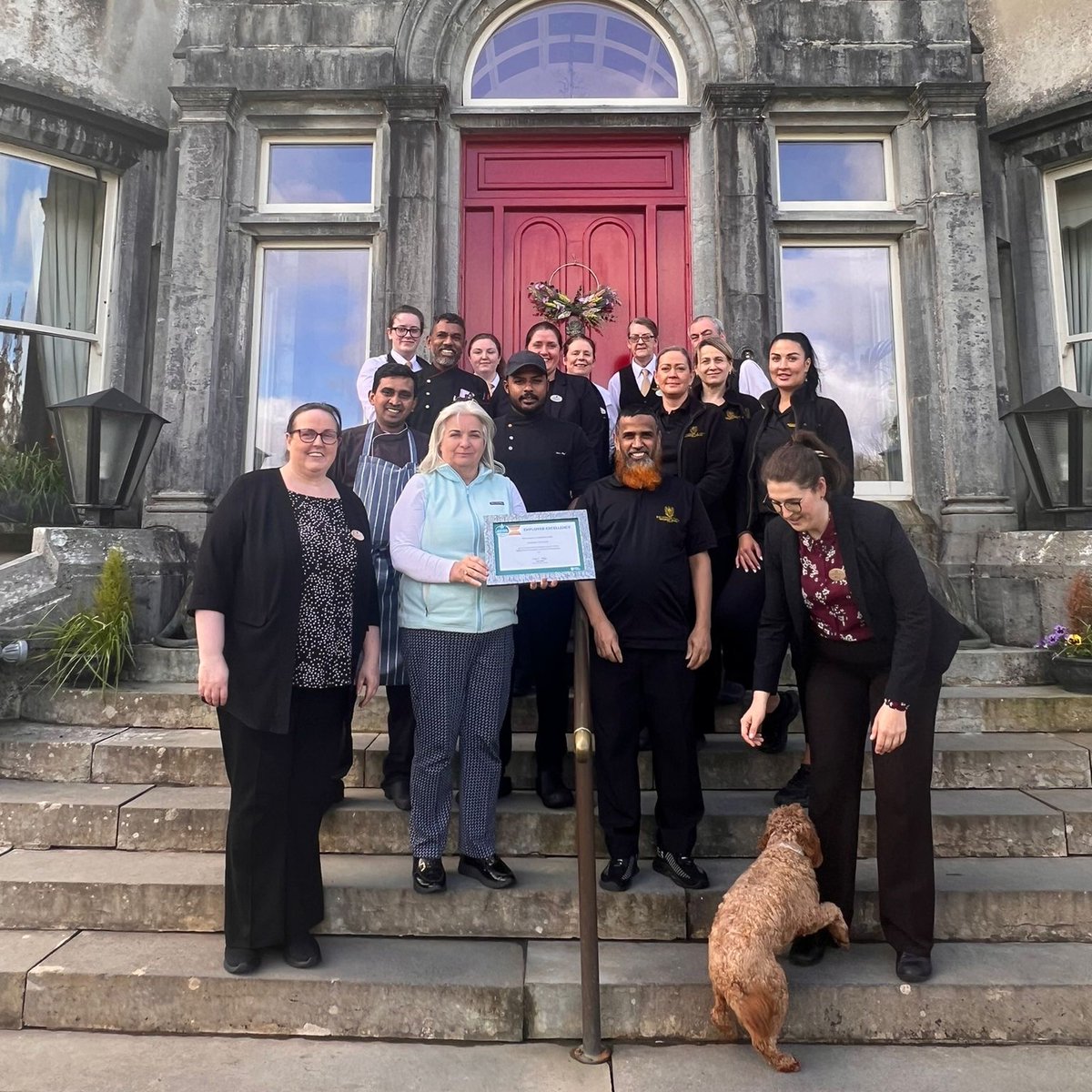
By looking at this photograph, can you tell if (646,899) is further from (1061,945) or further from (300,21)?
(300,21)

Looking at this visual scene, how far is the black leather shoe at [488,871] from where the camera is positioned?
10.7 feet

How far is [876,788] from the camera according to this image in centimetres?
296

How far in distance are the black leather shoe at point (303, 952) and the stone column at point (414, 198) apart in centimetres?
474

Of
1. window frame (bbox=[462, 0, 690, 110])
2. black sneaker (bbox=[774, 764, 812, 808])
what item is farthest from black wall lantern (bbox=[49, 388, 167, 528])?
black sneaker (bbox=[774, 764, 812, 808])

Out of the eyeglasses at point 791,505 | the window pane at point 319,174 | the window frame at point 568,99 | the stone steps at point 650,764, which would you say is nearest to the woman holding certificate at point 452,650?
the stone steps at point 650,764

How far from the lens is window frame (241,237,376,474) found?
6863 mm

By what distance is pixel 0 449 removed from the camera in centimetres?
665

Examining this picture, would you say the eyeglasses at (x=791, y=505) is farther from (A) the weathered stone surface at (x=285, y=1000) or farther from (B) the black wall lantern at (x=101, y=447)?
(B) the black wall lantern at (x=101, y=447)

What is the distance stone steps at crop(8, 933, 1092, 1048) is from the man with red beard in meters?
0.51

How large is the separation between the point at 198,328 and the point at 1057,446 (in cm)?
639

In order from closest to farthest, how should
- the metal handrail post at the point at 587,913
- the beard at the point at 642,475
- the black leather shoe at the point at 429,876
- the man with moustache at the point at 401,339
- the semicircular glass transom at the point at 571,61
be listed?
the metal handrail post at the point at 587,913 → the black leather shoe at the point at 429,876 → the beard at the point at 642,475 → the man with moustache at the point at 401,339 → the semicircular glass transom at the point at 571,61

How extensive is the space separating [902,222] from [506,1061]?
6.71 meters

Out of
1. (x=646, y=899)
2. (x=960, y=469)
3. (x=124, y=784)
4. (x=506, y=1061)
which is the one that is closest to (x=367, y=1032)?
(x=506, y=1061)

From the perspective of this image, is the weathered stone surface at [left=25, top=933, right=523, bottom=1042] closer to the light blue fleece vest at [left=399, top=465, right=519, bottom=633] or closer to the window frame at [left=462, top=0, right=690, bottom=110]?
the light blue fleece vest at [left=399, top=465, right=519, bottom=633]
